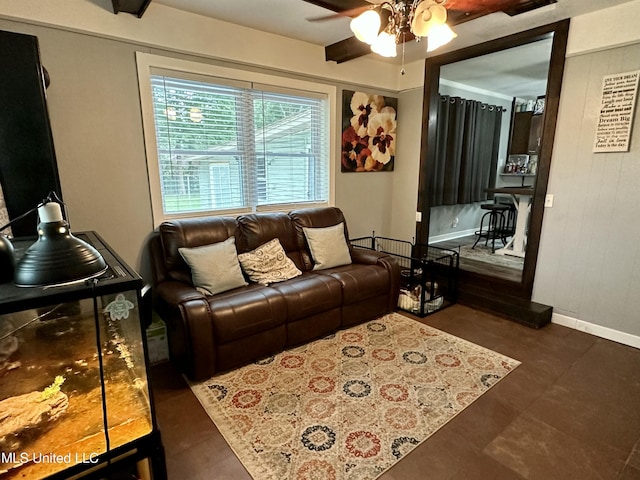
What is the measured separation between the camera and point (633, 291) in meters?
2.72

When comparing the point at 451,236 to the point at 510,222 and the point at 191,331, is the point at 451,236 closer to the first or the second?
the point at 510,222

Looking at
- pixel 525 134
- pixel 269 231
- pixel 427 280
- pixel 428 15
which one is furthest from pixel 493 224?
pixel 428 15

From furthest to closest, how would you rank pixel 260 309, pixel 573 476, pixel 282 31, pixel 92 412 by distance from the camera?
pixel 282 31
pixel 260 309
pixel 573 476
pixel 92 412

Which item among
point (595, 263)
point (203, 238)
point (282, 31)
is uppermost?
point (282, 31)

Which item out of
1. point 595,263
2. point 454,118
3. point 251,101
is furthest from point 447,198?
point 251,101

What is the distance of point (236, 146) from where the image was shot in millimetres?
3182

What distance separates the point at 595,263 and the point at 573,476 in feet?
6.49

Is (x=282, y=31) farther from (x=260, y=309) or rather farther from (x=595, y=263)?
(x=595, y=263)

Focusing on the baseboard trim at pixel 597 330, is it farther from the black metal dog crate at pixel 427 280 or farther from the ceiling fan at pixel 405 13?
the ceiling fan at pixel 405 13

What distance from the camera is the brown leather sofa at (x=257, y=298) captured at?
2.23m

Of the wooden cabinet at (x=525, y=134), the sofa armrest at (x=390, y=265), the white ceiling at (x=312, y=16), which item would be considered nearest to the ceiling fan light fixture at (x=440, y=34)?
the white ceiling at (x=312, y=16)

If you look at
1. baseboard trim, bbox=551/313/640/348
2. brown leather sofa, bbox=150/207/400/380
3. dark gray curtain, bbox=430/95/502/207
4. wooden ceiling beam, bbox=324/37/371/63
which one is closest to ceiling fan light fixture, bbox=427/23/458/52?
wooden ceiling beam, bbox=324/37/371/63

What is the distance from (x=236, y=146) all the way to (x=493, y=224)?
457 cm

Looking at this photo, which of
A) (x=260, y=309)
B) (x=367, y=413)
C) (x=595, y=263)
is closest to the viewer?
(x=367, y=413)
